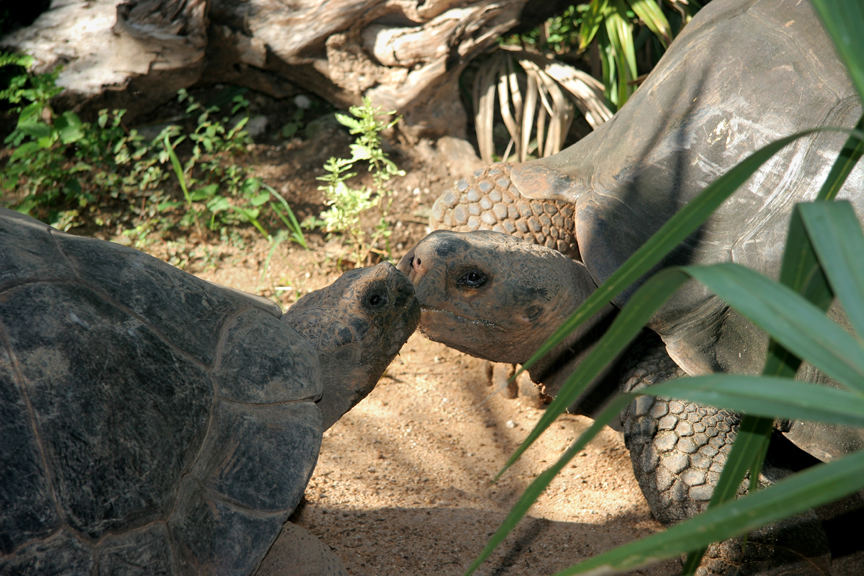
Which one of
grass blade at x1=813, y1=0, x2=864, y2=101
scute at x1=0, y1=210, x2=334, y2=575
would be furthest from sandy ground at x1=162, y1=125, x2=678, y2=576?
grass blade at x1=813, y1=0, x2=864, y2=101

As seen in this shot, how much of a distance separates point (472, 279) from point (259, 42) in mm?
2437

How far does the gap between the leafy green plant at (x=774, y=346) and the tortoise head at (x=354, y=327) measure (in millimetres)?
1028

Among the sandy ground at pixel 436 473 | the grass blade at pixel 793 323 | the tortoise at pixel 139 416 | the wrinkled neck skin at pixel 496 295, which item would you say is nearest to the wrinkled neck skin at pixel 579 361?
the wrinkled neck skin at pixel 496 295

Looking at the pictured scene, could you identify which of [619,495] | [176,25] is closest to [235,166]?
[176,25]

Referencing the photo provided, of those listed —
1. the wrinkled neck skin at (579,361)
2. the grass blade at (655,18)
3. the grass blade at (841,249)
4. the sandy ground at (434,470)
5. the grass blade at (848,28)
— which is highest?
the grass blade at (848,28)

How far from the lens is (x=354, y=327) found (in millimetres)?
1992

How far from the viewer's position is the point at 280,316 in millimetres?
1989

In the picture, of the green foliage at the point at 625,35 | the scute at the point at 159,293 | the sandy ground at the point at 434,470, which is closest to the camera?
the scute at the point at 159,293

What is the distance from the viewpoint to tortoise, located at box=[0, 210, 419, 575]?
1385 mm

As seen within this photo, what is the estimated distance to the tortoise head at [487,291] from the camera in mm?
2645

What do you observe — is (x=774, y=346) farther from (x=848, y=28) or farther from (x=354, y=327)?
(x=354, y=327)

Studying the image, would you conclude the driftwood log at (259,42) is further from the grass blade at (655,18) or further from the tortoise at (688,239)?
the tortoise at (688,239)

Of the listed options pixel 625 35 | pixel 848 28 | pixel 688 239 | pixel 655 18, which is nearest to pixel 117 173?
pixel 625 35

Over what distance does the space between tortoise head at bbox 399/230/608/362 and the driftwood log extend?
71.5 inches
